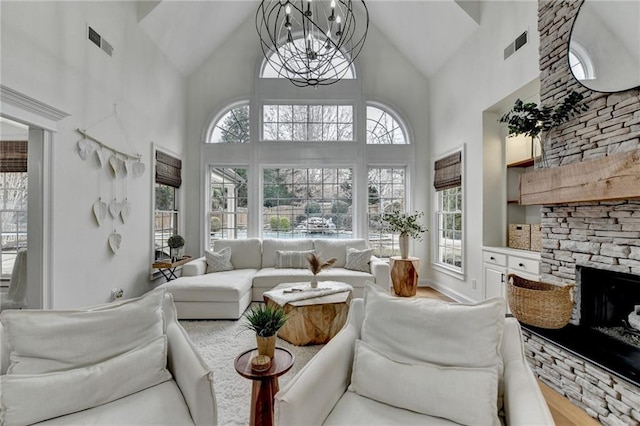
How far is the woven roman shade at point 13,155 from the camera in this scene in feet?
12.0

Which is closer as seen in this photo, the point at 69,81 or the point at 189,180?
the point at 69,81

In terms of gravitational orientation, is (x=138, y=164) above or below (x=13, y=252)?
above

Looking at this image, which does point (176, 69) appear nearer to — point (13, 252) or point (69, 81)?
point (69, 81)

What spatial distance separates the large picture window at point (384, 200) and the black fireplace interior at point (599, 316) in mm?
3022

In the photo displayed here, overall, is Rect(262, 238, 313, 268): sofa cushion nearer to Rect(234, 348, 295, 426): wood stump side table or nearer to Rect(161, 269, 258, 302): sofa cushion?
Rect(161, 269, 258, 302): sofa cushion

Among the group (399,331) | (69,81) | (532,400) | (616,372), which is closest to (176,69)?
(69,81)

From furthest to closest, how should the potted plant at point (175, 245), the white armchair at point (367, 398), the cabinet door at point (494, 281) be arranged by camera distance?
the potted plant at point (175, 245) < the cabinet door at point (494, 281) < the white armchair at point (367, 398)

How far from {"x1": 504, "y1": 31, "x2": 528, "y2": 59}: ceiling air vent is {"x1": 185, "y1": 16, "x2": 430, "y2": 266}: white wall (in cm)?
197

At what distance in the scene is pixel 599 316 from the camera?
7.54ft

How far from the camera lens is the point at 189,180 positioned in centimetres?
525

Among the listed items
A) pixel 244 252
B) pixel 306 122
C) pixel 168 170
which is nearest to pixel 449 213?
pixel 306 122

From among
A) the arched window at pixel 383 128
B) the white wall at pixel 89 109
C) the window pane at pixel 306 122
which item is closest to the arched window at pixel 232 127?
the window pane at pixel 306 122

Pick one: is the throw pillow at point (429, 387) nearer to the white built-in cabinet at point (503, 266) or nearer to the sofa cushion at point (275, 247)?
the white built-in cabinet at point (503, 266)

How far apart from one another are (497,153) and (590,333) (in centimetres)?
225
